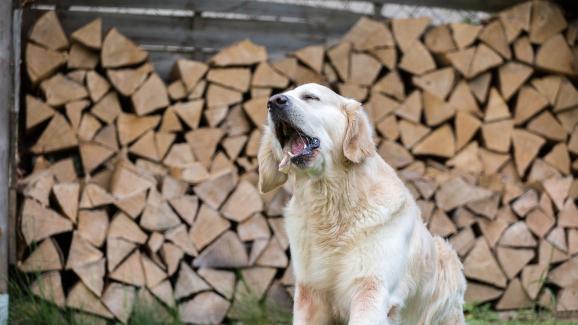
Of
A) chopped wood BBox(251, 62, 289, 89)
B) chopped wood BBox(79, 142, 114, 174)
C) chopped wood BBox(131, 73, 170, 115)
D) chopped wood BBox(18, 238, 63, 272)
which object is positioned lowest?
chopped wood BBox(18, 238, 63, 272)

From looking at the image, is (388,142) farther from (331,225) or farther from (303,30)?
(331,225)

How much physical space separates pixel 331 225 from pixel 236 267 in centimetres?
196

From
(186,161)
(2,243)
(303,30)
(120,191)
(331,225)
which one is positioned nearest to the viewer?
(331,225)

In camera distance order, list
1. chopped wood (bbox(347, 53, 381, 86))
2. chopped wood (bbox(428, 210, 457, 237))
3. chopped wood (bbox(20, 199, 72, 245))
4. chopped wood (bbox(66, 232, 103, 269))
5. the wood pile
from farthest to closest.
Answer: chopped wood (bbox(347, 53, 381, 86)) → chopped wood (bbox(428, 210, 457, 237)) → the wood pile → chopped wood (bbox(66, 232, 103, 269)) → chopped wood (bbox(20, 199, 72, 245))

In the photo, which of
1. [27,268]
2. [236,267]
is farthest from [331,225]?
[27,268]

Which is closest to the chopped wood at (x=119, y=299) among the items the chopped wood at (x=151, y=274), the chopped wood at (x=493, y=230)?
the chopped wood at (x=151, y=274)

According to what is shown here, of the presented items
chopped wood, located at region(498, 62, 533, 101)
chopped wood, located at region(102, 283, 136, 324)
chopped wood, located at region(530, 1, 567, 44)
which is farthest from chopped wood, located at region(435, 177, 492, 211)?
→ chopped wood, located at region(102, 283, 136, 324)

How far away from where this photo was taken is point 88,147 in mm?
5258

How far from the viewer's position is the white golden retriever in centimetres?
331

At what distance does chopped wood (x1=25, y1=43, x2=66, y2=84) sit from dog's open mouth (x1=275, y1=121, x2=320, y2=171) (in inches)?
94.7

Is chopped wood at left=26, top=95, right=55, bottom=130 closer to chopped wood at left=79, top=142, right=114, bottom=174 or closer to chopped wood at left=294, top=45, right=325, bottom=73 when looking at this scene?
chopped wood at left=79, top=142, right=114, bottom=174

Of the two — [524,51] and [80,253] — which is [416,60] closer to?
[524,51]

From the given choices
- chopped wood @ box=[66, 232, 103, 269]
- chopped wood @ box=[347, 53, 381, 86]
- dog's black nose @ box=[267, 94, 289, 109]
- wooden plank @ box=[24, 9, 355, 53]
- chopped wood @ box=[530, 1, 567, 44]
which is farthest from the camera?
chopped wood @ box=[530, 1, 567, 44]

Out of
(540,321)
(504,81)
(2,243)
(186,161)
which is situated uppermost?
→ (504,81)
